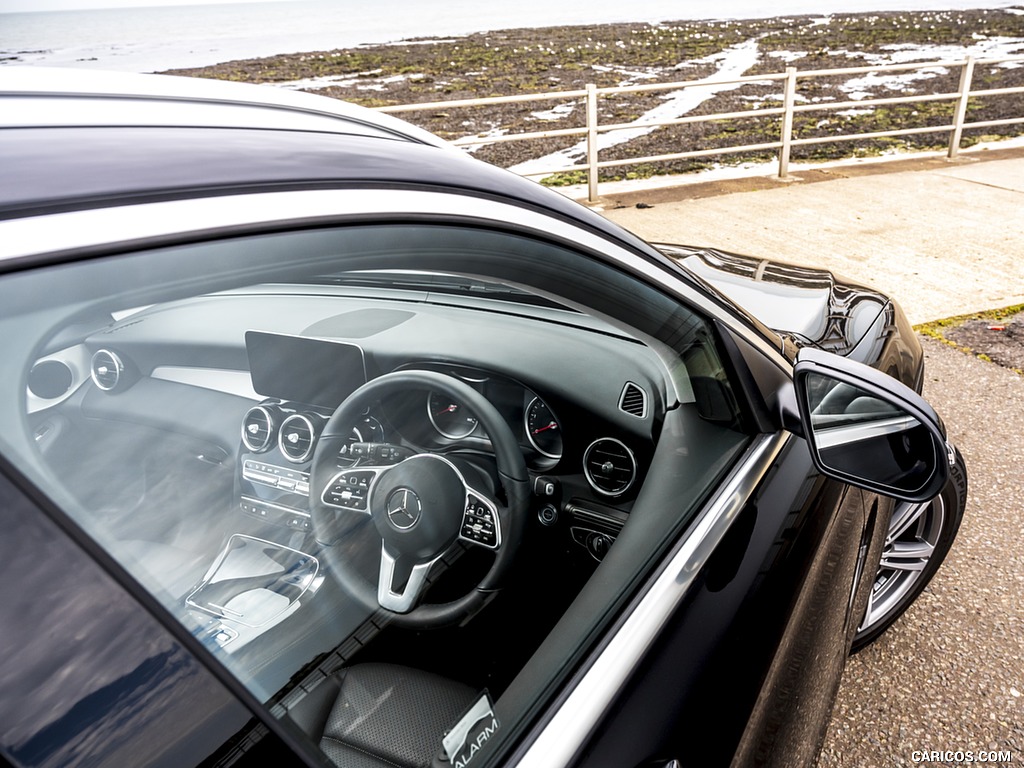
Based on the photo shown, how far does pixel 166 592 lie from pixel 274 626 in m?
0.29

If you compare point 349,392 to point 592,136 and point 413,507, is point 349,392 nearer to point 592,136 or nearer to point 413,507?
point 413,507

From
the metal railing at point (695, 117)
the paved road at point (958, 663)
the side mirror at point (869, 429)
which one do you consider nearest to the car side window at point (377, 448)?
the side mirror at point (869, 429)

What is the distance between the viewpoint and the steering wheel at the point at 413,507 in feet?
3.74

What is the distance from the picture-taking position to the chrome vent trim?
1551 millimetres

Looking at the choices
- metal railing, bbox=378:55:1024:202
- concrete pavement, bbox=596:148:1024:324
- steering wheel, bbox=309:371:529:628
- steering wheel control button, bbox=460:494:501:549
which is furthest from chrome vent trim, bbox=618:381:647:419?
metal railing, bbox=378:55:1024:202

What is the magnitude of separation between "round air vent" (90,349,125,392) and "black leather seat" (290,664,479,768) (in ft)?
A: 1.43

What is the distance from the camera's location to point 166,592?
64 centimetres

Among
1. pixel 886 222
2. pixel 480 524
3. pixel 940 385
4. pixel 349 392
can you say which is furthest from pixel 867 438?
pixel 886 222

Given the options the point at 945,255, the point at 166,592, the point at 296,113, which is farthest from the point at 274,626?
the point at 945,255

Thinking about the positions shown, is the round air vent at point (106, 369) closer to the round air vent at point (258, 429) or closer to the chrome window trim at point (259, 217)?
the round air vent at point (258, 429)

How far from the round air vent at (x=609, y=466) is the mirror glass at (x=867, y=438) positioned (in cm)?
38

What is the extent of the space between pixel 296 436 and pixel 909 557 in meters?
1.88

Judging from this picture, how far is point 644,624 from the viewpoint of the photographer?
1.09 m

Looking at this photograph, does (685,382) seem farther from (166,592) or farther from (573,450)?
(166,592)
